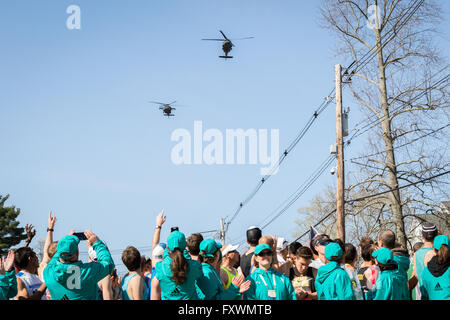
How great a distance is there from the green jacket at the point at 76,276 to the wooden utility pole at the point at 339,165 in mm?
12593

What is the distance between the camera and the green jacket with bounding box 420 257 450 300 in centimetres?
633

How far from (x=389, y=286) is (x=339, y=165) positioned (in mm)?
11711

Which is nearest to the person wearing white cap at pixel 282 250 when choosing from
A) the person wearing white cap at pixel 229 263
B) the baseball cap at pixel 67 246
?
the person wearing white cap at pixel 229 263

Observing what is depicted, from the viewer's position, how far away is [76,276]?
5.38 m

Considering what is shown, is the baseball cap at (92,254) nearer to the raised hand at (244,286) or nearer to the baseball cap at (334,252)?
the raised hand at (244,286)

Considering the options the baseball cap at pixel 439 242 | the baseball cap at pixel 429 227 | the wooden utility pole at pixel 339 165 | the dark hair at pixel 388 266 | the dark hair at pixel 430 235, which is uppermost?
the wooden utility pole at pixel 339 165

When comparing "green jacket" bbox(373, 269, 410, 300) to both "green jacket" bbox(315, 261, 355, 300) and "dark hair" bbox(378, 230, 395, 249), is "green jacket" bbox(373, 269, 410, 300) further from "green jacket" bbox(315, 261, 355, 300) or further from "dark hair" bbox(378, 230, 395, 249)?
"dark hair" bbox(378, 230, 395, 249)

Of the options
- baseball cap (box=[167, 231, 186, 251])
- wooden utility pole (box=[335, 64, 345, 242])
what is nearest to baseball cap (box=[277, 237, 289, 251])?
baseball cap (box=[167, 231, 186, 251])

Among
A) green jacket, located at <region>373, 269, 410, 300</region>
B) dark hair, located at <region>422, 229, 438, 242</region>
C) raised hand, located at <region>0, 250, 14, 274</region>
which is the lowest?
green jacket, located at <region>373, 269, 410, 300</region>

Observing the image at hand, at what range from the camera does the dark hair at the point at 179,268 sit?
533cm

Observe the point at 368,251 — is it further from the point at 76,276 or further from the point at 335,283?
the point at 76,276

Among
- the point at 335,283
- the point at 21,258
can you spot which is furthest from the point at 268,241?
the point at 21,258

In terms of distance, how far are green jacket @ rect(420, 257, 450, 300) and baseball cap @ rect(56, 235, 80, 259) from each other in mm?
4212
